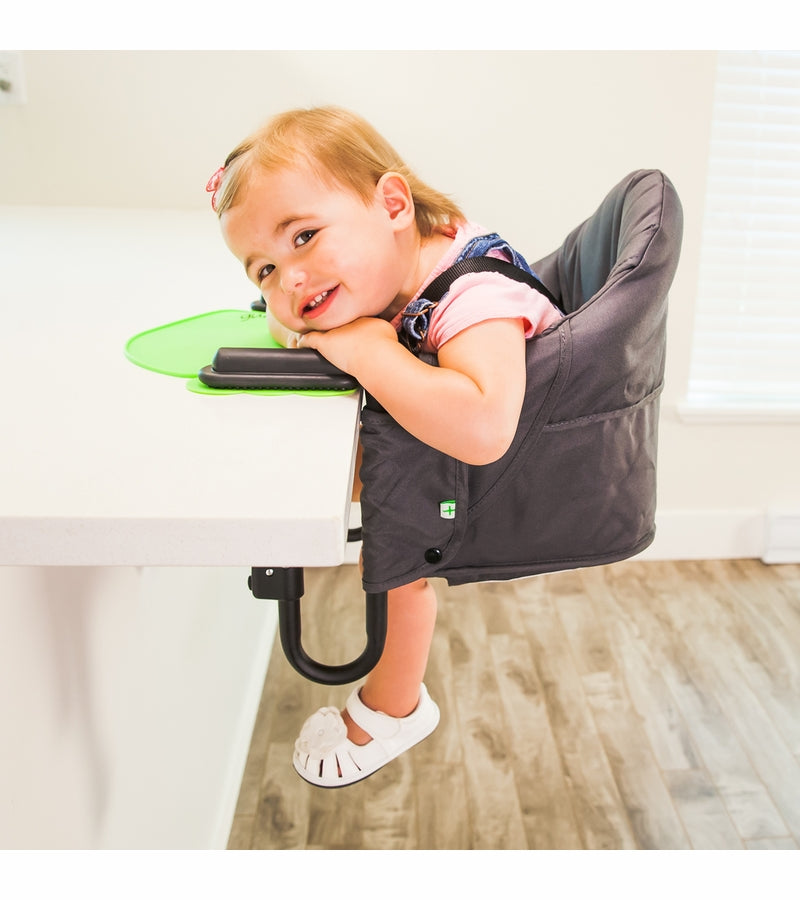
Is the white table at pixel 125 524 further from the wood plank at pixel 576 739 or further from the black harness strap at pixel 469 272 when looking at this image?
the wood plank at pixel 576 739

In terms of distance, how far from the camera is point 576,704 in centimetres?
173

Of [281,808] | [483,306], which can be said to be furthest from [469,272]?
[281,808]

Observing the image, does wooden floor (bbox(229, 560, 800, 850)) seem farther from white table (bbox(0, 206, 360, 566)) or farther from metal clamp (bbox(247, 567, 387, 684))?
white table (bbox(0, 206, 360, 566))

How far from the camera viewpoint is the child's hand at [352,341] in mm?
735

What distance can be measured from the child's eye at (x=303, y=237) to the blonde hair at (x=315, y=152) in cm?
5

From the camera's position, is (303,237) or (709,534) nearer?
(303,237)

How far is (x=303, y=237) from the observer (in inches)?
32.5

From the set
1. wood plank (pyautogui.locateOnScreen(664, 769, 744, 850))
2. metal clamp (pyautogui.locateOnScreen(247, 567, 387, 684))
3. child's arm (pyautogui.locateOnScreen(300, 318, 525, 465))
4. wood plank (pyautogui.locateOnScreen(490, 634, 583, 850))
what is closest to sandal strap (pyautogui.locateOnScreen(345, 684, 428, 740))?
metal clamp (pyautogui.locateOnScreen(247, 567, 387, 684))

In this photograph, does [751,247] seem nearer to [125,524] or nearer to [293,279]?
[293,279]

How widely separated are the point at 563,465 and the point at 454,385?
0.64 feet
